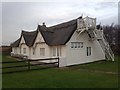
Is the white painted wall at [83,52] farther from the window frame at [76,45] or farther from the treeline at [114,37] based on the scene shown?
the treeline at [114,37]

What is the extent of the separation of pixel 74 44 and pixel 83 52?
1.78 m

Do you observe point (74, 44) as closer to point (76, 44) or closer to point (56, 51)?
point (76, 44)

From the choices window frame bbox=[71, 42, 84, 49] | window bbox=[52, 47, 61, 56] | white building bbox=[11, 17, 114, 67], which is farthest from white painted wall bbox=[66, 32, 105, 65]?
window bbox=[52, 47, 61, 56]

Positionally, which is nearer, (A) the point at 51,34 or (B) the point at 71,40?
(B) the point at 71,40

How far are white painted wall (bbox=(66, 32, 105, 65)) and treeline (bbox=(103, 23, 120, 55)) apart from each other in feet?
34.3

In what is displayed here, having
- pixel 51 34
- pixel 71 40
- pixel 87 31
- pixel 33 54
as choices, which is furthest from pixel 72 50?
pixel 33 54

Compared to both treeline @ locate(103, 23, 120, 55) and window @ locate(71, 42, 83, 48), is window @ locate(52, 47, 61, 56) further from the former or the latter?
treeline @ locate(103, 23, 120, 55)

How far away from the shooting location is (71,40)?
2128cm

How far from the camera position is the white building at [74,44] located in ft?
69.3

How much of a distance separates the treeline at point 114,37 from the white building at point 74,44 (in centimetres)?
1017

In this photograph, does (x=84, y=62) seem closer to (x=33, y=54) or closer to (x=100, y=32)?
A: (x=100, y=32)

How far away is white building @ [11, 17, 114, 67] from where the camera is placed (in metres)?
21.1

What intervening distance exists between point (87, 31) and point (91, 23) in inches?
51.8

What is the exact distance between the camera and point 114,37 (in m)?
39.8
